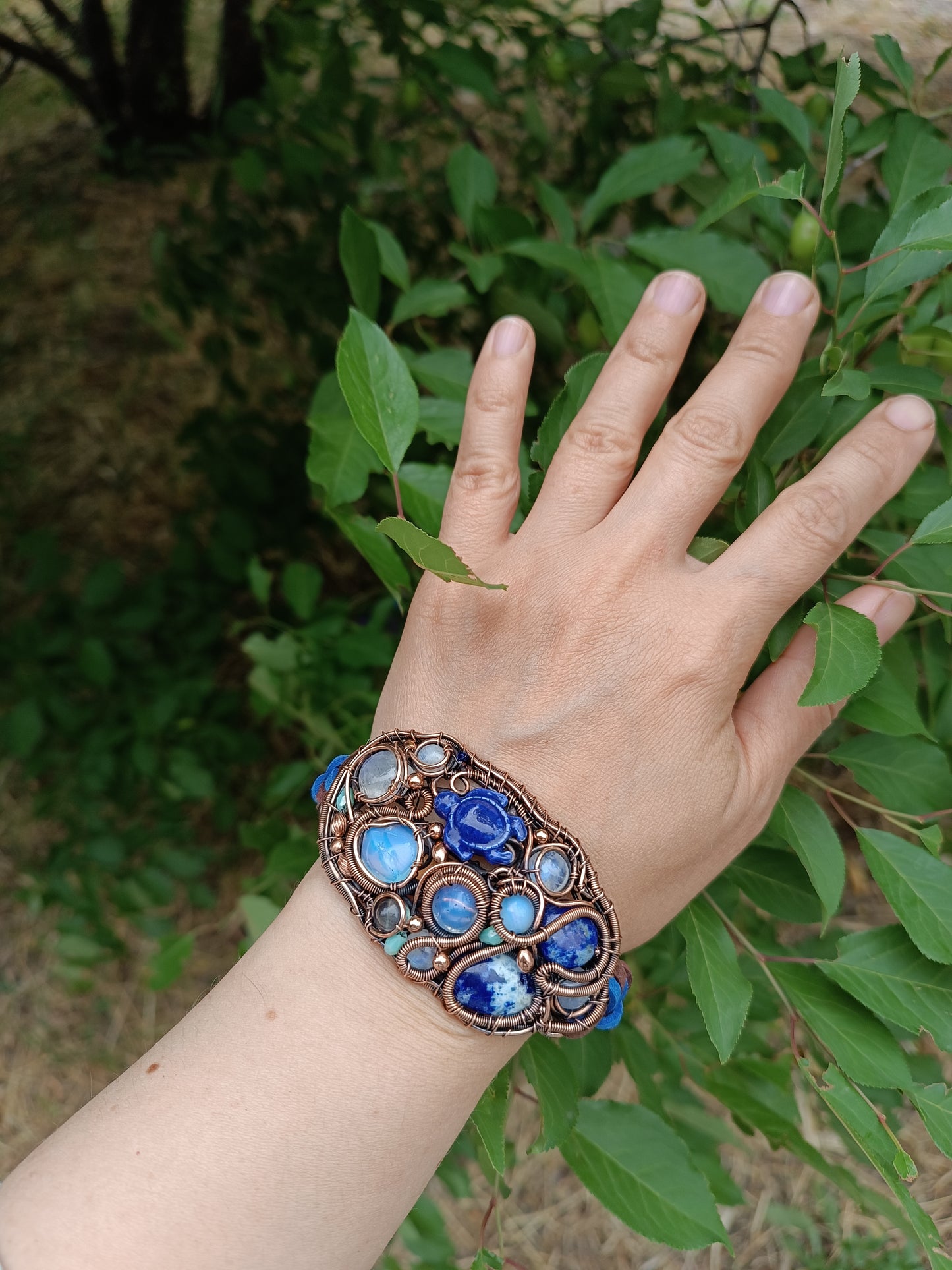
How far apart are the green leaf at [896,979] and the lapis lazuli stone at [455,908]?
278 mm

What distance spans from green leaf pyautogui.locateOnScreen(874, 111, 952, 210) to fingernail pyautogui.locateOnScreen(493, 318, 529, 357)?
0.92 ft

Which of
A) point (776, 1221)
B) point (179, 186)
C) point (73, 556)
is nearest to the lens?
point (776, 1221)

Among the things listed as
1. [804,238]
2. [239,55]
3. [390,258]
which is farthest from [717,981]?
[239,55]

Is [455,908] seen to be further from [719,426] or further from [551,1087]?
[719,426]

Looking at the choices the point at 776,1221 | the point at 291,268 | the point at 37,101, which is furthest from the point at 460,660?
the point at 37,101

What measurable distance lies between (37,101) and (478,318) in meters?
1.69

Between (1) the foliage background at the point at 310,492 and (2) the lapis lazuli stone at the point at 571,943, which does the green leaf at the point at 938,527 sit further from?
(2) the lapis lazuli stone at the point at 571,943

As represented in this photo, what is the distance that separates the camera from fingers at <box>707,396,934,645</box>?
0.61 m

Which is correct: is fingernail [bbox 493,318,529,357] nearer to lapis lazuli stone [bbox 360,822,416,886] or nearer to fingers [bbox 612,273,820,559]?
fingers [bbox 612,273,820,559]

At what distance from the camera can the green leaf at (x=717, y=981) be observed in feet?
1.99

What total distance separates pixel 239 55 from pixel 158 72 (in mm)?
314

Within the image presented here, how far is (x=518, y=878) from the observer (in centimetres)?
56

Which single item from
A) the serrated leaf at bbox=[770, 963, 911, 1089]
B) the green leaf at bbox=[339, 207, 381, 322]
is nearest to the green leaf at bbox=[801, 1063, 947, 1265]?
the serrated leaf at bbox=[770, 963, 911, 1089]

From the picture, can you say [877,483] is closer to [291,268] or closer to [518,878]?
[518,878]
